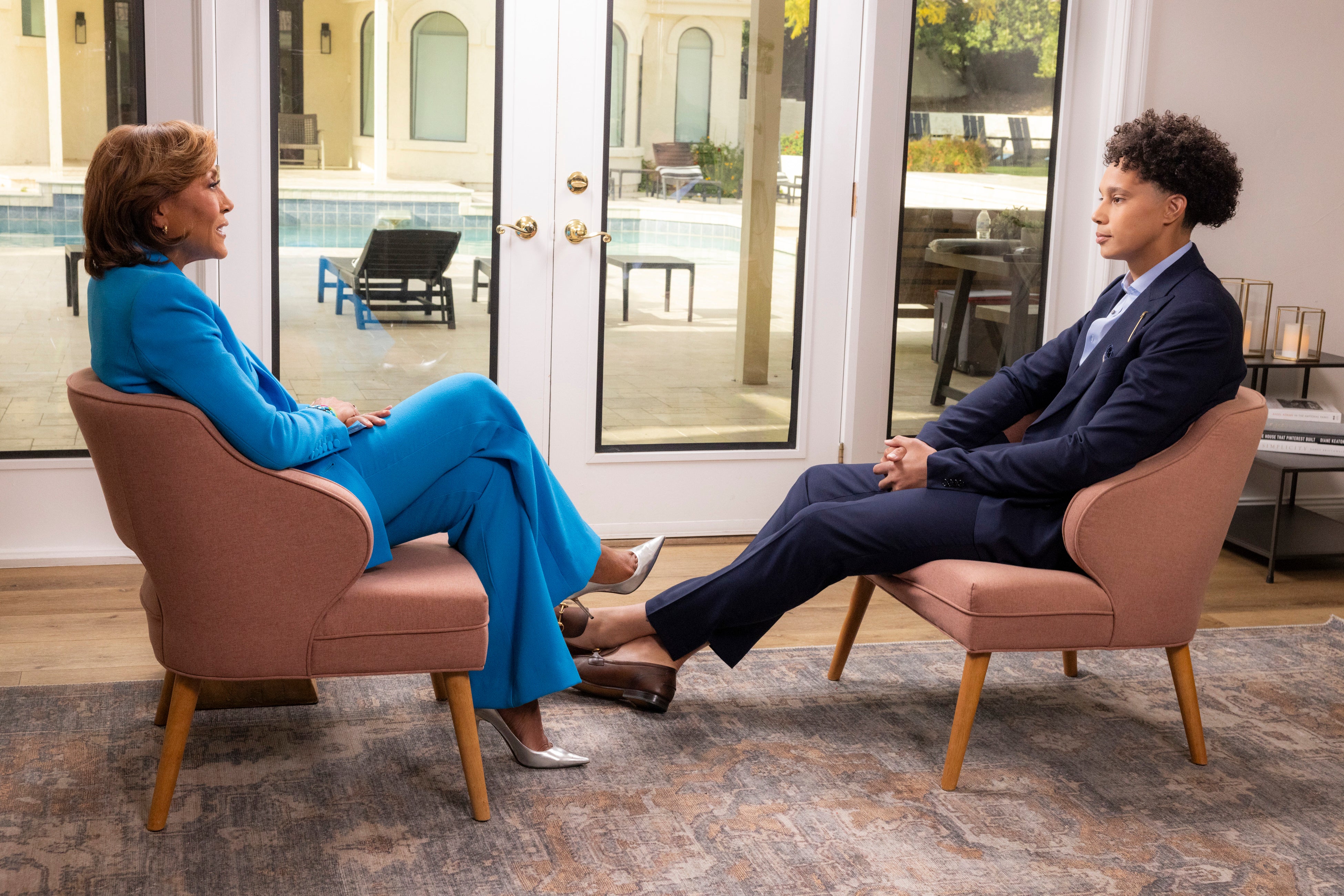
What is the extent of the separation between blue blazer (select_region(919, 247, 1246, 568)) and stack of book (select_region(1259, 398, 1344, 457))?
1.53m

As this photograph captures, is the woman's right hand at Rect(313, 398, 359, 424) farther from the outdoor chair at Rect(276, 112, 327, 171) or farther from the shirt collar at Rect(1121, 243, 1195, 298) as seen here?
the shirt collar at Rect(1121, 243, 1195, 298)

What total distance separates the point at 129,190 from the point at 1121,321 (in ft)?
5.87

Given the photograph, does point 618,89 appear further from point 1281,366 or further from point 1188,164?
point 1281,366

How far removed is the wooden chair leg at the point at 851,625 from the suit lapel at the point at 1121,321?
1.66ft

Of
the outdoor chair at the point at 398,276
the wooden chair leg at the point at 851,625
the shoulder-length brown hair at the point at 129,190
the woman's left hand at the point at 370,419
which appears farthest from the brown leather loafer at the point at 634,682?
the outdoor chair at the point at 398,276

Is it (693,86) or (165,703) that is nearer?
(165,703)

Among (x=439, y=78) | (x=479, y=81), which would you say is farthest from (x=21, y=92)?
(x=479, y=81)

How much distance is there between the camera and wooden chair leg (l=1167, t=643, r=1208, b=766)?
90.9 inches

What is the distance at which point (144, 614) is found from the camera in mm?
2949

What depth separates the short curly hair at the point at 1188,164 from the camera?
7.39ft

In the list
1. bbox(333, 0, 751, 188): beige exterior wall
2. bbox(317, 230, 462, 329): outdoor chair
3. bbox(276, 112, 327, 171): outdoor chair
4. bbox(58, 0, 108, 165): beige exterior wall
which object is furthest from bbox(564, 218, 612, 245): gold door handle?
bbox(58, 0, 108, 165): beige exterior wall

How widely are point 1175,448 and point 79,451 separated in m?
2.78

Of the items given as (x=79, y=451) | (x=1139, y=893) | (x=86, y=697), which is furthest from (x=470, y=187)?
→ (x=1139, y=893)

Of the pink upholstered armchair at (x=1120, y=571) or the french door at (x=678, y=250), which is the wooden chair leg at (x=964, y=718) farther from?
the french door at (x=678, y=250)
